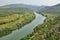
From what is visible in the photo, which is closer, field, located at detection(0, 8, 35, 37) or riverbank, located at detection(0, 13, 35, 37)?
riverbank, located at detection(0, 13, 35, 37)

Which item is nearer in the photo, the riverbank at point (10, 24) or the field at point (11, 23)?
the riverbank at point (10, 24)

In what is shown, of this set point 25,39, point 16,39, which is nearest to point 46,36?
point 25,39

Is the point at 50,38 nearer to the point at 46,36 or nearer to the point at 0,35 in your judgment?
the point at 46,36

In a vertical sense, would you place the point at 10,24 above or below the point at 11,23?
above

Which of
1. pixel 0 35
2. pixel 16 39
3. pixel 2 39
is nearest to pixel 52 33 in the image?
pixel 16 39

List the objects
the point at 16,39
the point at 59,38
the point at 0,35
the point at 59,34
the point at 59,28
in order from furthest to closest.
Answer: the point at 0,35
the point at 59,28
the point at 16,39
the point at 59,34
the point at 59,38

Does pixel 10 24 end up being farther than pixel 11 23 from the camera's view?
No

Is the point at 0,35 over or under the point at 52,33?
under

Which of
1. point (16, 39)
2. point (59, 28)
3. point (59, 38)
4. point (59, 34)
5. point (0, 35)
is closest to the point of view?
point (59, 38)

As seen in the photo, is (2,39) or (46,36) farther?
(2,39)
